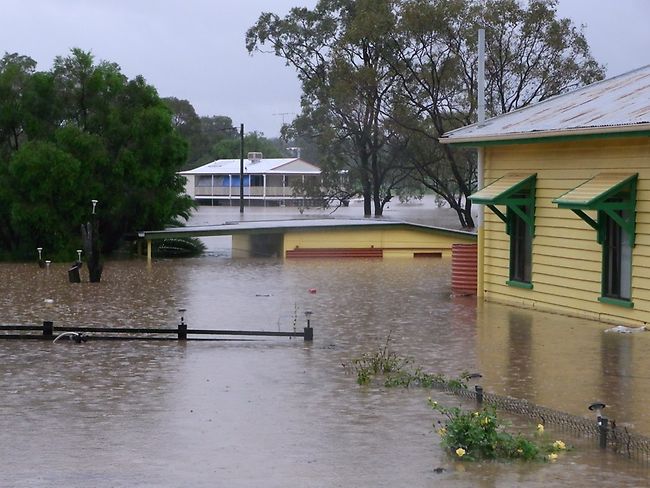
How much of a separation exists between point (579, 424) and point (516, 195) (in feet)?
40.7

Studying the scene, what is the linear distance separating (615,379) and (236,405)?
487cm

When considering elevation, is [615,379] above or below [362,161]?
below

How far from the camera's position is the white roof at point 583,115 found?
1956cm

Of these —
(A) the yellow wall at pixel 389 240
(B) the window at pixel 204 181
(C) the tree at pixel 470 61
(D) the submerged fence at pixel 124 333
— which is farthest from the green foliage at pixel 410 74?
(D) the submerged fence at pixel 124 333

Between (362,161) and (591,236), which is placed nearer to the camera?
(591,236)

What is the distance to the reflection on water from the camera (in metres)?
9.94

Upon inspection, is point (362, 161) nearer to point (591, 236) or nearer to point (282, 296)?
point (282, 296)

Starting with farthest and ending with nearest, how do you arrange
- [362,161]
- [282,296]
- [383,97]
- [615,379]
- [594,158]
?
[362,161], [383,97], [282,296], [594,158], [615,379]

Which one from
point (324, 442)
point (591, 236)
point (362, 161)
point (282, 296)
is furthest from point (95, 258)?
point (362, 161)

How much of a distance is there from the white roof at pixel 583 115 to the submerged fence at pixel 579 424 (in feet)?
22.5

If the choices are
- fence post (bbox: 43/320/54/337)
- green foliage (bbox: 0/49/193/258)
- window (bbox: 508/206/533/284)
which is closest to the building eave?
window (bbox: 508/206/533/284)

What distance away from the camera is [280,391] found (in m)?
14.0

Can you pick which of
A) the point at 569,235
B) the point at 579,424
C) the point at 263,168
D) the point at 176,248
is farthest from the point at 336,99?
the point at 579,424

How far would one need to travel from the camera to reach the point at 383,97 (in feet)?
185
